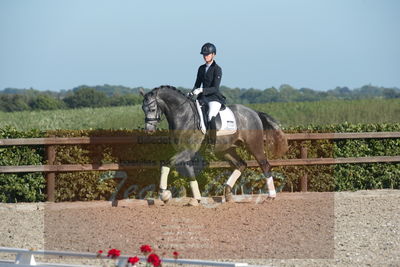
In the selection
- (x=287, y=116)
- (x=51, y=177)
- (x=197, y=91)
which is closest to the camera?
(x=197, y=91)

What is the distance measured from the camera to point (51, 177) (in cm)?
1277

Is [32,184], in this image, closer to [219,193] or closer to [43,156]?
[43,156]

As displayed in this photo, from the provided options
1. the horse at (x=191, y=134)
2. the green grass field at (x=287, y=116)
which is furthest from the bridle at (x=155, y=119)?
the green grass field at (x=287, y=116)

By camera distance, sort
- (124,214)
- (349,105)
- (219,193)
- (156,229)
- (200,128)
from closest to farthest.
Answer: (156,229)
(124,214)
(200,128)
(219,193)
(349,105)

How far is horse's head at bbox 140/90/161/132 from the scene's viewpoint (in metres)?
11.4

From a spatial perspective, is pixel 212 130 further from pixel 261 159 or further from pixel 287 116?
pixel 287 116

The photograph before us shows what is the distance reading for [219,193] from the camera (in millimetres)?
13734

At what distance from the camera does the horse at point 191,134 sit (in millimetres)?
11602

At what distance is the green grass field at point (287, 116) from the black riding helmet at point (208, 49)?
17.7 m

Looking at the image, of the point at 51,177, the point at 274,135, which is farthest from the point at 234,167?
the point at 51,177

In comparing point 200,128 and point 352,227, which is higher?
point 200,128

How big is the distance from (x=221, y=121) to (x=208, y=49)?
50.3 inches

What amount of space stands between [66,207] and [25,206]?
878mm

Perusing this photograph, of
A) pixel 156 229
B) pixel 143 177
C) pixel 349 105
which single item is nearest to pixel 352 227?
pixel 156 229
